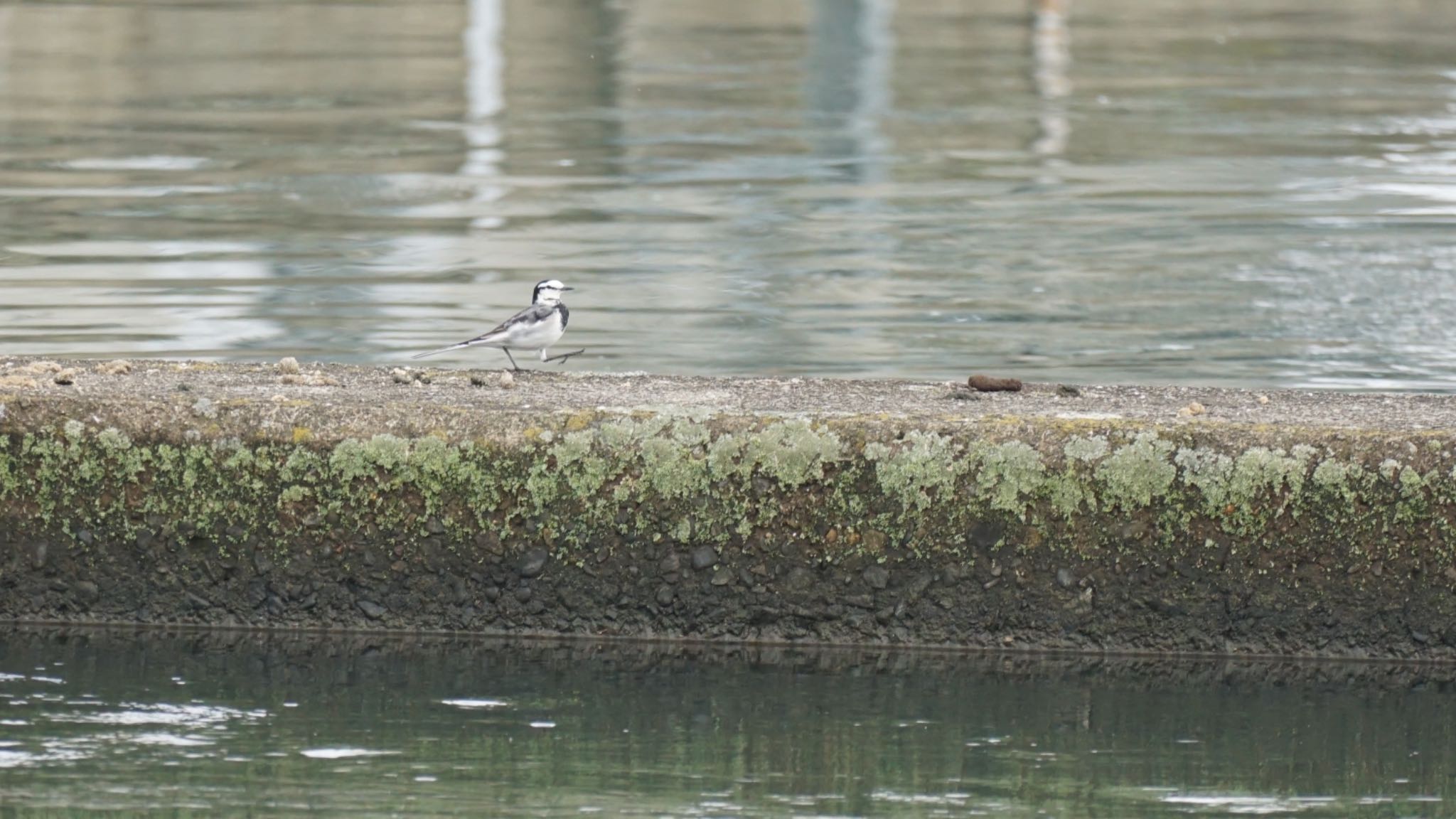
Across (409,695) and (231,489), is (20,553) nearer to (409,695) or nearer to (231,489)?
(231,489)

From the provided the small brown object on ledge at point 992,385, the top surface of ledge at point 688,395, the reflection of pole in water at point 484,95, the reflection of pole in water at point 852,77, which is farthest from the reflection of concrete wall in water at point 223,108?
the small brown object on ledge at point 992,385

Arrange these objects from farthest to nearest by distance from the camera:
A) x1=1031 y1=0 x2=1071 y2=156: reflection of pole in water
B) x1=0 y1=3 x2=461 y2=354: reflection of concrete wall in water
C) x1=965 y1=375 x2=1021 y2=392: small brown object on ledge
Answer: x1=1031 y1=0 x2=1071 y2=156: reflection of pole in water → x1=0 y1=3 x2=461 y2=354: reflection of concrete wall in water → x1=965 y1=375 x2=1021 y2=392: small brown object on ledge

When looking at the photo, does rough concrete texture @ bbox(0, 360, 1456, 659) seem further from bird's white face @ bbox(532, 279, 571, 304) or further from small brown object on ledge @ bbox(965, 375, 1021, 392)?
bird's white face @ bbox(532, 279, 571, 304)

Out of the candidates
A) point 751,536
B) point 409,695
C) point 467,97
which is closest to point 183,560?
point 409,695

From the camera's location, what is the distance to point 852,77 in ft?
84.0

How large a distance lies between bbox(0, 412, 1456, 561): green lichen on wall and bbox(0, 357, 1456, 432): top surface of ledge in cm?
15

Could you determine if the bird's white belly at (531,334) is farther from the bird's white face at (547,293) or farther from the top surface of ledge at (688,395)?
the top surface of ledge at (688,395)

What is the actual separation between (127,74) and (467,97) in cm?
458

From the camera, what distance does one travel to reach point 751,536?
5.95 metres

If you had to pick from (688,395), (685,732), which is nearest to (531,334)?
(688,395)

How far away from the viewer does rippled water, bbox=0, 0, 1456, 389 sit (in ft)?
37.1

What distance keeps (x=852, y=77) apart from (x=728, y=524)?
20.1 m

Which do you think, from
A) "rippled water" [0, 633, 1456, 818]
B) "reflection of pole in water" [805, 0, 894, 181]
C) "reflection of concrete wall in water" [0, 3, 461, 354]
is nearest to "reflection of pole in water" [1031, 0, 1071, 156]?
"reflection of pole in water" [805, 0, 894, 181]

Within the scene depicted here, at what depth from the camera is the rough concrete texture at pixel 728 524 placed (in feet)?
19.1
